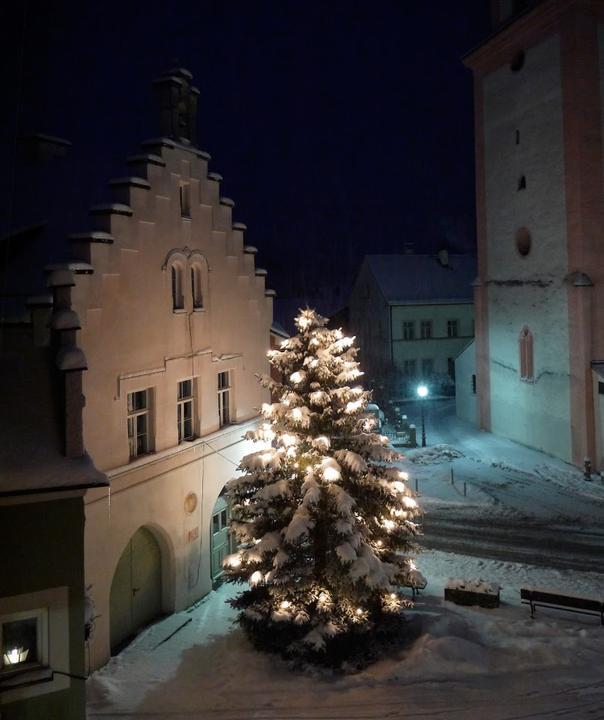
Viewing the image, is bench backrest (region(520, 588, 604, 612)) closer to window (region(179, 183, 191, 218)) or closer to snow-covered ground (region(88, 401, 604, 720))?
snow-covered ground (region(88, 401, 604, 720))

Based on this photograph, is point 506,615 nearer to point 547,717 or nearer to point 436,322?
point 547,717

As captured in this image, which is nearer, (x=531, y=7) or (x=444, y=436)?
(x=531, y=7)

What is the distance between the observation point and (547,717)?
9.84m

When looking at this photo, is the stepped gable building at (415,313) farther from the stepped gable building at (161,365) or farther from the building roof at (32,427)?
the building roof at (32,427)

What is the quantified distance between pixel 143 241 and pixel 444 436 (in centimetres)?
2267

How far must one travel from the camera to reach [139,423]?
13883mm

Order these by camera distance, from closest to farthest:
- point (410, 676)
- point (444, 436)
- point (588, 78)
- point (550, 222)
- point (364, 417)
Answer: point (410, 676) < point (364, 417) < point (588, 78) < point (550, 222) < point (444, 436)

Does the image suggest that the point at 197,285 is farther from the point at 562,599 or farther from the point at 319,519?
the point at 562,599

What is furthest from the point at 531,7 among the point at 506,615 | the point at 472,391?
the point at 506,615

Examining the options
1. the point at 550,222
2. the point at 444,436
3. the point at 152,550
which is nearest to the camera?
the point at 152,550

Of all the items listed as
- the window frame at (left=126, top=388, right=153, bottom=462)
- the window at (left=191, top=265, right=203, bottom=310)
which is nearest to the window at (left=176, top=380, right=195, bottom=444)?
the window frame at (left=126, top=388, right=153, bottom=462)

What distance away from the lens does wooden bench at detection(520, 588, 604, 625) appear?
1297 cm

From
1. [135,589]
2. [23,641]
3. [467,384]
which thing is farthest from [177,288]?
[467,384]

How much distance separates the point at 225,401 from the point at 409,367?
105ft
